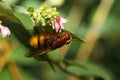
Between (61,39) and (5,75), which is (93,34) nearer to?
(5,75)

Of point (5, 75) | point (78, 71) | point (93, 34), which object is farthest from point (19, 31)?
point (93, 34)

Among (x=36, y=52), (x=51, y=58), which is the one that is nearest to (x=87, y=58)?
(x=51, y=58)

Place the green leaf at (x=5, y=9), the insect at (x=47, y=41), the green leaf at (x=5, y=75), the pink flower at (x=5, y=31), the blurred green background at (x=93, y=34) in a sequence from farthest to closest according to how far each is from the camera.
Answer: the blurred green background at (x=93, y=34)
the green leaf at (x=5, y=75)
the insect at (x=47, y=41)
the pink flower at (x=5, y=31)
the green leaf at (x=5, y=9)

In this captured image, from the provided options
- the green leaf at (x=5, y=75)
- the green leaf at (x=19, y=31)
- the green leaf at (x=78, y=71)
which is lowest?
the green leaf at (x=5, y=75)

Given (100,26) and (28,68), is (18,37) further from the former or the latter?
(100,26)

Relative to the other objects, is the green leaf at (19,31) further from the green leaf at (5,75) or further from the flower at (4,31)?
the green leaf at (5,75)

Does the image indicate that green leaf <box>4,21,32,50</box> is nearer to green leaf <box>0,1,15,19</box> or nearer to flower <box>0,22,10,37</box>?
flower <box>0,22,10,37</box>

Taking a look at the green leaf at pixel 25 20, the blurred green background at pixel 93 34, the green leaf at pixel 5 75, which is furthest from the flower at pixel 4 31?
the blurred green background at pixel 93 34
